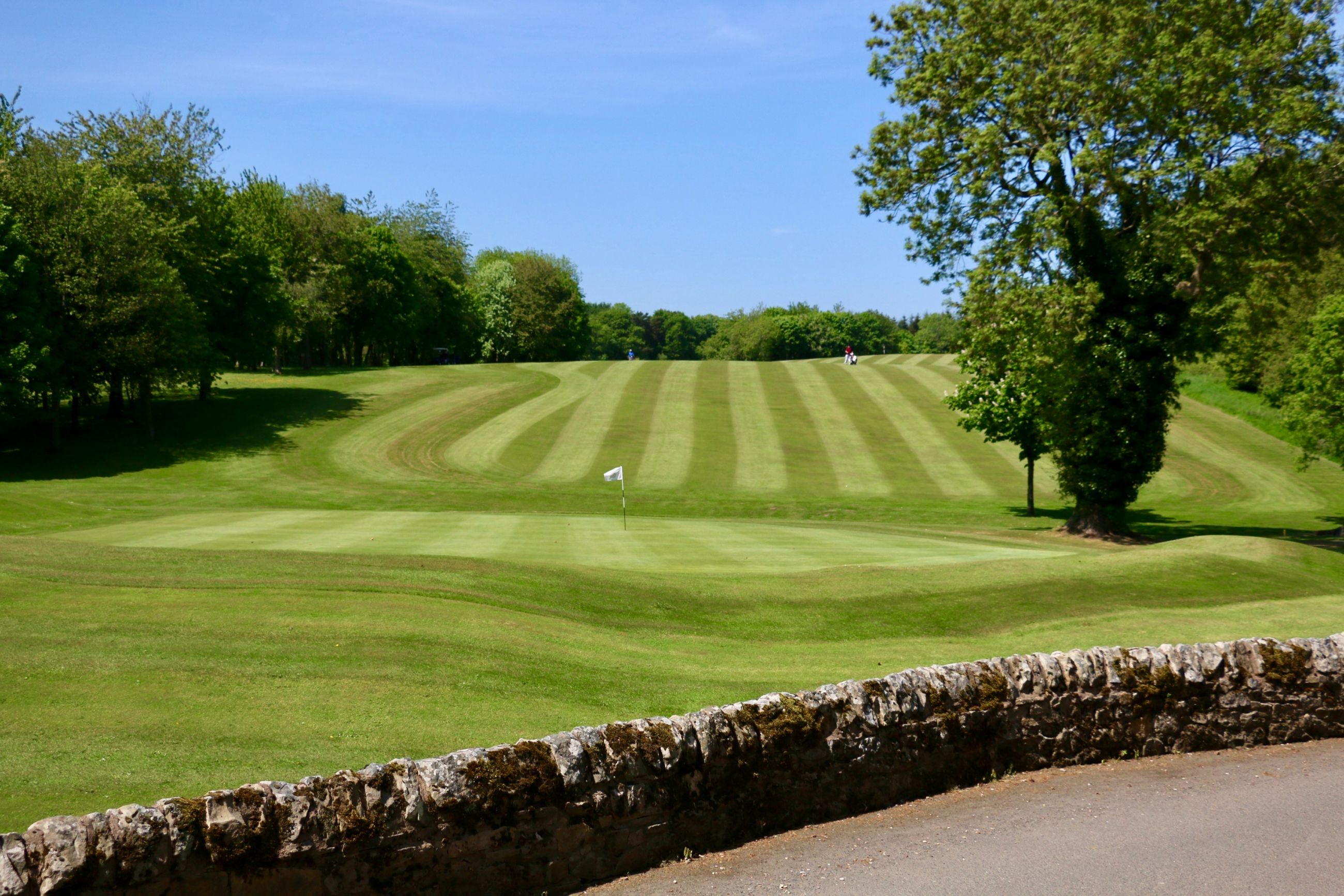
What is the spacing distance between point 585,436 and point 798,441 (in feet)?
A: 42.7

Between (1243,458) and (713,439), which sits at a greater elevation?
(713,439)

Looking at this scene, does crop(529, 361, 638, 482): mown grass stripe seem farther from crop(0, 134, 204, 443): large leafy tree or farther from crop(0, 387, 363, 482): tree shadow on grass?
crop(0, 134, 204, 443): large leafy tree

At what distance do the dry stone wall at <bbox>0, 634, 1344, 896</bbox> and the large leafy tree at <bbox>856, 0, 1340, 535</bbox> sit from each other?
2290cm

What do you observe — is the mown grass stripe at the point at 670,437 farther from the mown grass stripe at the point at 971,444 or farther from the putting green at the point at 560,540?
the putting green at the point at 560,540

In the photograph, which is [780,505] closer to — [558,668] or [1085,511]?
[1085,511]

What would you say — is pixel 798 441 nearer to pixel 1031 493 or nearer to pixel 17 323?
pixel 1031 493

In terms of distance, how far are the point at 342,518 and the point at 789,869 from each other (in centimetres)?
2662

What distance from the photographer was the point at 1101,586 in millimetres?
19688

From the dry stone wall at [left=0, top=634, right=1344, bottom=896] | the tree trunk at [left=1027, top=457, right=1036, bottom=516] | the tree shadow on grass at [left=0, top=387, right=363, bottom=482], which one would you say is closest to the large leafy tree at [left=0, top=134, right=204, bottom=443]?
the tree shadow on grass at [left=0, top=387, right=363, bottom=482]

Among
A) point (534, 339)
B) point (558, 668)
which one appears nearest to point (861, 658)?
point (558, 668)

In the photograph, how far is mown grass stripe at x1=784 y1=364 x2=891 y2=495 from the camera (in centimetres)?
5050

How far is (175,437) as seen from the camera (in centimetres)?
5447

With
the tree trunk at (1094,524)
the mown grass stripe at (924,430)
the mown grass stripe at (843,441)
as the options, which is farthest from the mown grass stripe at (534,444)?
the tree trunk at (1094,524)

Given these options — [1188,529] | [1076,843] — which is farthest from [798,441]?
[1076,843]
